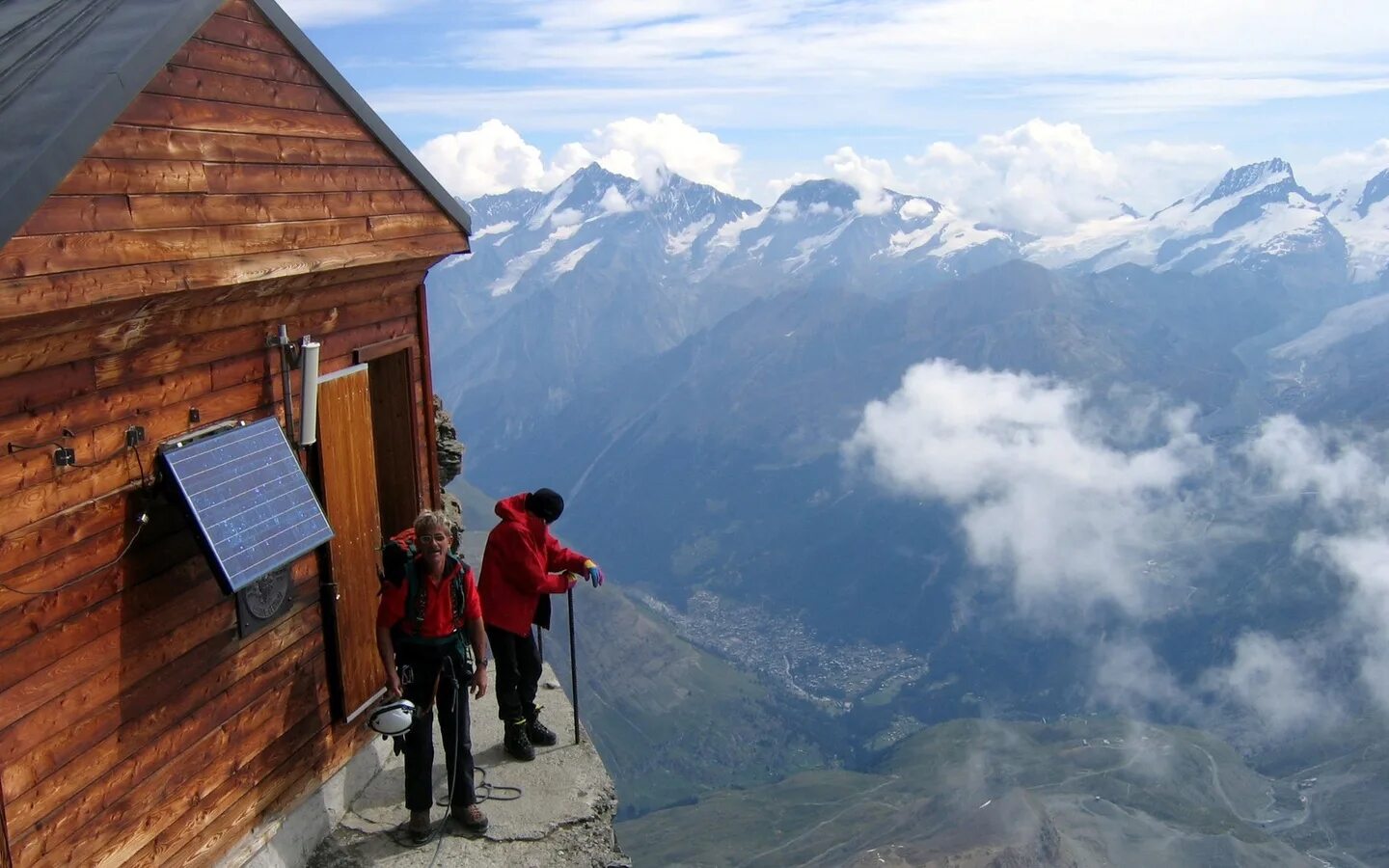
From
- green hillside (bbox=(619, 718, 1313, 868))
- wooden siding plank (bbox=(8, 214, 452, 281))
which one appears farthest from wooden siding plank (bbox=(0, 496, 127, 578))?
green hillside (bbox=(619, 718, 1313, 868))

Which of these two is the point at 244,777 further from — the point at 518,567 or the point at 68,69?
the point at 68,69

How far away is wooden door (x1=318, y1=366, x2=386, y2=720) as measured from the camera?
Result: 9461 mm

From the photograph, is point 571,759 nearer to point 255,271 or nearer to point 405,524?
point 405,524

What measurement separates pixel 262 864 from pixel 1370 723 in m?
232

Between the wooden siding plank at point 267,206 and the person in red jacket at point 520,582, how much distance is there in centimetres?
285

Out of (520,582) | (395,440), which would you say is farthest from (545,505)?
(395,440)

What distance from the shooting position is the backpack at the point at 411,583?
27.7 ft

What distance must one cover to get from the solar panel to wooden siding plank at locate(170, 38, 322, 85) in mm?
2575

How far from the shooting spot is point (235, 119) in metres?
8.01

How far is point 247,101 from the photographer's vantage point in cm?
820

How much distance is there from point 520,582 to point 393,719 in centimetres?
181

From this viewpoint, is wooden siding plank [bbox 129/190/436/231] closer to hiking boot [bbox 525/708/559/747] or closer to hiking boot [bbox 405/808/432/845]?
hiking boot [bbox 405/808/432/845]

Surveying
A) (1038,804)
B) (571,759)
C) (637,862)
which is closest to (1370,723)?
(1038,804)

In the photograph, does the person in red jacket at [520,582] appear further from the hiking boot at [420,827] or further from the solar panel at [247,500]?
the solar panel at [247,500]
